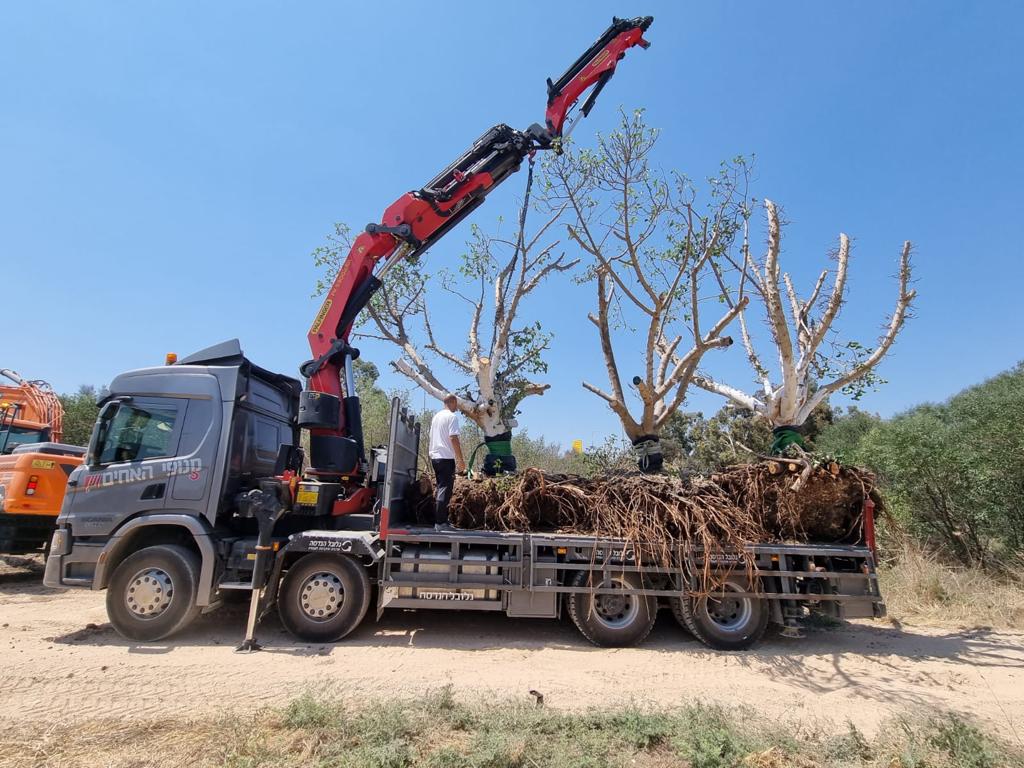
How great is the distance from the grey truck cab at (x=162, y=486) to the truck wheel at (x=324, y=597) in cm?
87

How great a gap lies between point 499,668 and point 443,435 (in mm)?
2696

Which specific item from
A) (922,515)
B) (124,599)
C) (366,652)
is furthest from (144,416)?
(922,515)

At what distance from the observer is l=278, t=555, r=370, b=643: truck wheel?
644cm

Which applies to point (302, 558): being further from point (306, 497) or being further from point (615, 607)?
point (615, 607)

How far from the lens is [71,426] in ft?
79.5

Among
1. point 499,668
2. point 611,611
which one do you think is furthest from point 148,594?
point 611,611

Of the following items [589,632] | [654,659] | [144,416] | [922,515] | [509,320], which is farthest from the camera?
[509,320]

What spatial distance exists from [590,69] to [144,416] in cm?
834

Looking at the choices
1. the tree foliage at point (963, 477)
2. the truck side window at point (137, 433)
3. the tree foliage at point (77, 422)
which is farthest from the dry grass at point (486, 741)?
the tree foliage at point (77, 422)

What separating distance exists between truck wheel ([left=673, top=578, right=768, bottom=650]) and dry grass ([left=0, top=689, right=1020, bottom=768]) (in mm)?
2128

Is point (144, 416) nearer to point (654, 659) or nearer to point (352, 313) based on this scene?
point (352, 313)

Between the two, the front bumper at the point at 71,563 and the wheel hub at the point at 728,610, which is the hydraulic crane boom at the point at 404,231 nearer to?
the front bumper at the point at 71,563

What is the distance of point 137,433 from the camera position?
22.7 ft

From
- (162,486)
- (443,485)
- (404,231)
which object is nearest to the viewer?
(162,486)
